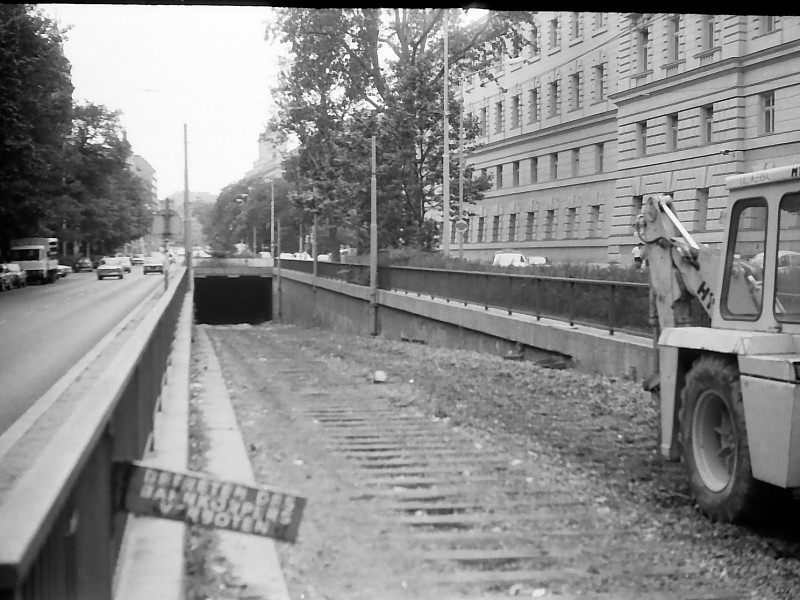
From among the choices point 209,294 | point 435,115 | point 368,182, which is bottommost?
point 209,294

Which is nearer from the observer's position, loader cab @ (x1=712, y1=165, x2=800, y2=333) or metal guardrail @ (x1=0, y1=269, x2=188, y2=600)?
metal guardrail @ (x1=0, y1=269, x2=188, y2=600)

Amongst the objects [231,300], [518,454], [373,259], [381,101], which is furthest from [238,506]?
[231,300]

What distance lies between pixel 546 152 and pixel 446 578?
24.6 metres

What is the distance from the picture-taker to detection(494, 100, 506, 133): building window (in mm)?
39397

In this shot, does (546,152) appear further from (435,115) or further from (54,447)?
(54,447)

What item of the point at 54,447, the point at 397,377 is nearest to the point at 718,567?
the point at 54,447

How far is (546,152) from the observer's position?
3006cm

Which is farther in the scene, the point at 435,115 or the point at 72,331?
the point at 435,115

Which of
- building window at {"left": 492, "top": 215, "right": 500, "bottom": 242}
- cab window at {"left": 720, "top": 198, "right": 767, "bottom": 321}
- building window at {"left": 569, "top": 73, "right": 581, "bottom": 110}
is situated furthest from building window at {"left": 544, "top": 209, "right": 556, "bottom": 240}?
cab window at {"left": 720, "top": 198, "right": 767, "bottom": 321}

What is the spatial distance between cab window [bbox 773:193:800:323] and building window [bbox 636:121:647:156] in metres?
13.2

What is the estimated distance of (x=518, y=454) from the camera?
1070 cm

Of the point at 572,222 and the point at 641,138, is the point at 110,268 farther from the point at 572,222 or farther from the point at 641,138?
the point at 641,138

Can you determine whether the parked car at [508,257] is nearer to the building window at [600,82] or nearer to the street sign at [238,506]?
the building window at [600,82]

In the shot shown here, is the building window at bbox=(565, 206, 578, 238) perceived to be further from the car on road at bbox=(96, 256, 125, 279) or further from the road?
the car on road at bbox=(96, 256, 125, 279)
